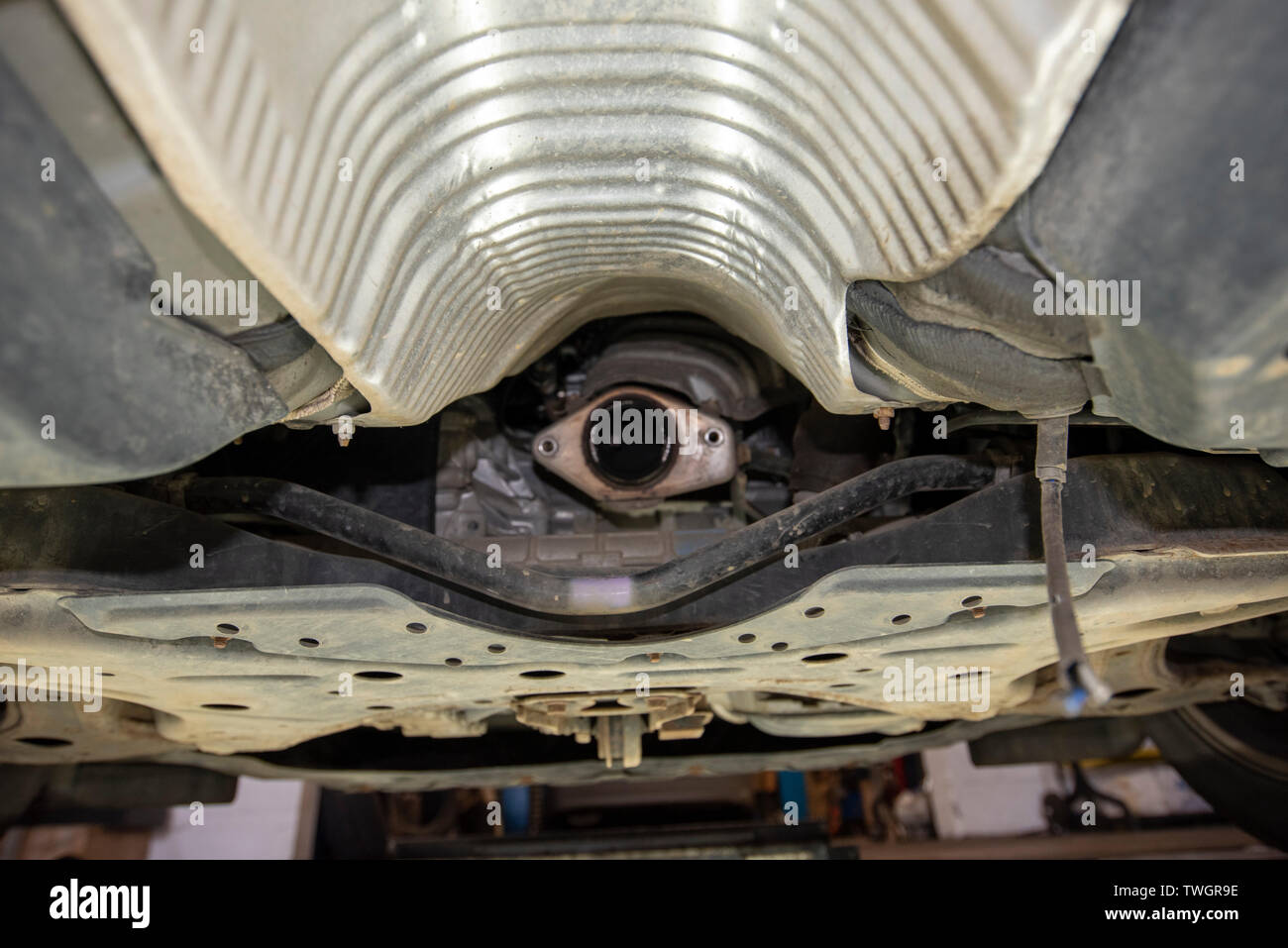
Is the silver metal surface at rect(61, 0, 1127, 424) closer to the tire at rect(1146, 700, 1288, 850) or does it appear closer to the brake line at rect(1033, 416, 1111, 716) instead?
the brake line at rect(1033, 416, 1111, 716)

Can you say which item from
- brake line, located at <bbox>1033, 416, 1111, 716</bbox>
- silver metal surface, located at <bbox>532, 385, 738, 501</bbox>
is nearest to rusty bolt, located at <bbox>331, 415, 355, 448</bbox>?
silver metal surface, located at <bbox>532, 385, 738, 501</bbox>

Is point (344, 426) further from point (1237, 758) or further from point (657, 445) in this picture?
point (1237, 758)

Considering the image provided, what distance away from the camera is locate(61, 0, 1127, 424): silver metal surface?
543 millimetres

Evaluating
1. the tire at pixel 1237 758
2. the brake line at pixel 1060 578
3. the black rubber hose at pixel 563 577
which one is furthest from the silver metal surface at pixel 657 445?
the tire at pixel 1237 758


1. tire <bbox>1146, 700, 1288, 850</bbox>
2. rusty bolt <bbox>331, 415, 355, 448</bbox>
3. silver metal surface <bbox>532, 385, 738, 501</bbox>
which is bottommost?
tire <bbox>1146, 700, 1288, 850</bbox>

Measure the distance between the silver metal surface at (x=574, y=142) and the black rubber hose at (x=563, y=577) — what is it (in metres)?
0.18

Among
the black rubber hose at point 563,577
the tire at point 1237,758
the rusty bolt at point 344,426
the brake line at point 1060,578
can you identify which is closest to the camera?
the brake line at point 1060,578

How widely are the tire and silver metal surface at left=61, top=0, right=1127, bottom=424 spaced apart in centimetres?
153

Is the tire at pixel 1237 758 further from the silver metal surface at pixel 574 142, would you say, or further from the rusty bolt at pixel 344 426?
the rusty bolt at pixel 344 426

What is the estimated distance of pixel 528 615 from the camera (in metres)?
1.18

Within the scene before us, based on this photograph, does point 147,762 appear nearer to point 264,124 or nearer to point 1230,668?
point 264,124

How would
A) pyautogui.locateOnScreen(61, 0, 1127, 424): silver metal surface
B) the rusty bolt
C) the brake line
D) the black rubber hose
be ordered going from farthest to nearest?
1. the black rubber hose
2. the rusty bolt
3. the brake line
4. pyautogui.locateOnScreen(61, 0, 1127, 424): silver metal surface

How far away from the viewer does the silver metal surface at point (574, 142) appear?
0.54 meters

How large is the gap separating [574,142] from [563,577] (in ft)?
1.78
